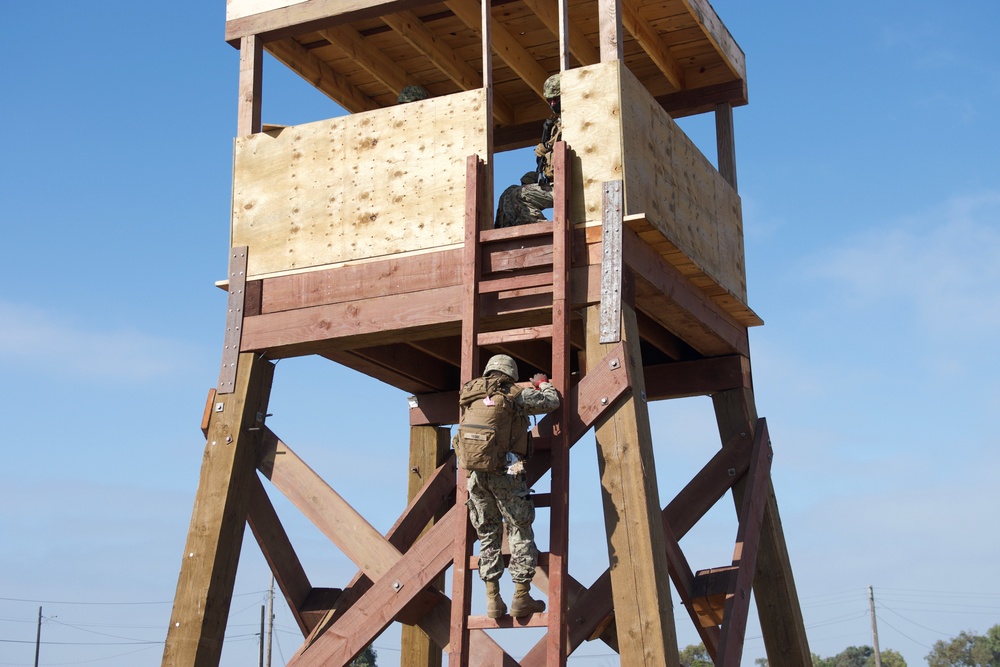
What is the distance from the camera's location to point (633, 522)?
966 cm

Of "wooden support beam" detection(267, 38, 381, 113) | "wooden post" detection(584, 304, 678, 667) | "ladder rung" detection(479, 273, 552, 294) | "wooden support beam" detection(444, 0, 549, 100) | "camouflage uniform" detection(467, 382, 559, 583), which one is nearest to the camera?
"wooden post" detection(584, 304, 678, 667)

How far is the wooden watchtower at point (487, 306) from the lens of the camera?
Result: 10.0m

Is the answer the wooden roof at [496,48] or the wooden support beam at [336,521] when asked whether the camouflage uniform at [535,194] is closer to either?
the wooden roof at [496,48]

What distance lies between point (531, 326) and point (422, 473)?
3.72m

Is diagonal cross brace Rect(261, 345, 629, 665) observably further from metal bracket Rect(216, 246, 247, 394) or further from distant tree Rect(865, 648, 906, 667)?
distant tree Rect(865, 648, 906, 667)

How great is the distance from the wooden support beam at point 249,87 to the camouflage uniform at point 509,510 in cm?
414

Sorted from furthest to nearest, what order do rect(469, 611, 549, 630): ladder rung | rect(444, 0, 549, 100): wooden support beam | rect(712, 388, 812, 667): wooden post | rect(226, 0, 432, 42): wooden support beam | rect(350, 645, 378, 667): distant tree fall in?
rect(350, 645, 378, 667): distant tree
rect(712, 388, 812, 667): wooden post
rect(444, 0, 549, 100): wooden support beam
rect(226, 0, 432, 42): wooden support beam
rect(469, 611, 549, 630): ladder rung

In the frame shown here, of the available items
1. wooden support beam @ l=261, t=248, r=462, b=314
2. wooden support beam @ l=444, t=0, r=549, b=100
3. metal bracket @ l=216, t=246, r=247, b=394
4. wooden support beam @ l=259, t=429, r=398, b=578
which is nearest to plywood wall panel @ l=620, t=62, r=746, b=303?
wooden support beam @ l=261, t=248, r=462, b=314

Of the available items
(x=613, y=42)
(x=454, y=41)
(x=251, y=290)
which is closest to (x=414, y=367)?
(x=251, y=290)

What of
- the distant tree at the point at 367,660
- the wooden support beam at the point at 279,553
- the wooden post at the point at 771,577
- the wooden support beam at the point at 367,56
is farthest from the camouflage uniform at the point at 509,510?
the distant tree at the point at 367,660

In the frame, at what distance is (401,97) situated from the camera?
12.7 metres

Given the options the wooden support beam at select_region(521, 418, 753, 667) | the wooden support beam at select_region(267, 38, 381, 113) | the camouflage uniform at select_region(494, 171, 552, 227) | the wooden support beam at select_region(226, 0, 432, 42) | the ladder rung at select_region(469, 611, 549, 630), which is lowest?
the ladder rung at select_region(469, 611, 549, 630)

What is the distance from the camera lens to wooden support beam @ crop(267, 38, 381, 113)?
13336mm

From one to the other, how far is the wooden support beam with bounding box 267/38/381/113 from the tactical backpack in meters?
5.11
